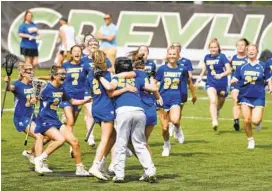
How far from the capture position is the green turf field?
14.9 metres

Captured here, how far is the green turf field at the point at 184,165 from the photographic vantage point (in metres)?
14.9

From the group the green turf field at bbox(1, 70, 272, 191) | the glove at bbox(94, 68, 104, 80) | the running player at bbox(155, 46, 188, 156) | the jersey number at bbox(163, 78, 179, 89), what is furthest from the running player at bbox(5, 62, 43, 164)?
the jersey number at bbox(163, 78, 179, 89)

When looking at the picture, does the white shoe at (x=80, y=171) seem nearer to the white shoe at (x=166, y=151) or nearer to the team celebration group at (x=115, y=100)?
the team celebration group at (x=115, y=100)

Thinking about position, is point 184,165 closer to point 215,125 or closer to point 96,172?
point 96,172

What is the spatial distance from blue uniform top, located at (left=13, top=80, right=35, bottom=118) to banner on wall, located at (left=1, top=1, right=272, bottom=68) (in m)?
21.0

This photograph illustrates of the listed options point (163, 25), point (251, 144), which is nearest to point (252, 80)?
point (251, 144)

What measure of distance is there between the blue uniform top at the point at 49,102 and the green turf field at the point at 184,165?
940mm

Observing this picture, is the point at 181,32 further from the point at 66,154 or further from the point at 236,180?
the point at 236,180

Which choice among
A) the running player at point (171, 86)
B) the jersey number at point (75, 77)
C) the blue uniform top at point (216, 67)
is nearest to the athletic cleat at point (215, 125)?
the blue uniform top at point (216, 67)

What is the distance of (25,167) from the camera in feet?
55.7

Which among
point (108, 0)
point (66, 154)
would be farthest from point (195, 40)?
point (66, 154)

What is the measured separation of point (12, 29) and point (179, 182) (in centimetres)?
2445

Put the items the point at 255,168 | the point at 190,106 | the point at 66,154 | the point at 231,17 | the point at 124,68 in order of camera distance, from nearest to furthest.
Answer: the point at 124,68 < the point at 255,168 < the point at 66,154 < the point at 190,106 < the point at 231,17

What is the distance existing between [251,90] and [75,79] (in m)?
3.58
